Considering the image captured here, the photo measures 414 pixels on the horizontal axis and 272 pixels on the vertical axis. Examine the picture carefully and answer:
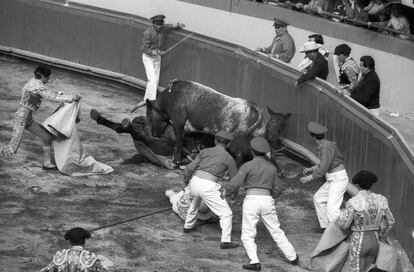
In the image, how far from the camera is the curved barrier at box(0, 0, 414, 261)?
17.6 metres

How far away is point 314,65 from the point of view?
2067 cm

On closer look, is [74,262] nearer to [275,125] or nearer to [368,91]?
[368,91]

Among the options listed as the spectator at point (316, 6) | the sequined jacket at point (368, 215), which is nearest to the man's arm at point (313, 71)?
the spectator at point (316, 6)

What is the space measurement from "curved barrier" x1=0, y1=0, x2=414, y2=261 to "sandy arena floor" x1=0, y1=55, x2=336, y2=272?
1166 mm

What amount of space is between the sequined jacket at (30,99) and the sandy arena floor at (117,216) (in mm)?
675

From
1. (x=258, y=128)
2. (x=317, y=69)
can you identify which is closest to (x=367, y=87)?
(x=317, y=69)

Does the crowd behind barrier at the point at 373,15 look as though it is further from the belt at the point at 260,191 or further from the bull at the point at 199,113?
the belt at the point at 260,191

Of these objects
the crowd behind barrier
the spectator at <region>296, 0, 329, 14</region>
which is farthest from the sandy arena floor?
the spectator at <region>296, 0, 329, 14</region>

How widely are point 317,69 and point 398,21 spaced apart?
1.91 m

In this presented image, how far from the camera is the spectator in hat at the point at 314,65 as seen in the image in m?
20.6

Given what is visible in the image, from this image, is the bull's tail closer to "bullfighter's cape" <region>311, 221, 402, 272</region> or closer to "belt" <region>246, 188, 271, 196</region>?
"belt" <region>246, 188, 271, 196</region>

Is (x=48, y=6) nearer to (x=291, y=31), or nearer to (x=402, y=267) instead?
(x=291, y=31)

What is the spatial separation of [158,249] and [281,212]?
2.77m

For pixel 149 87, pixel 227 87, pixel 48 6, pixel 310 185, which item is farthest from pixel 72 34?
pixel 310 185
